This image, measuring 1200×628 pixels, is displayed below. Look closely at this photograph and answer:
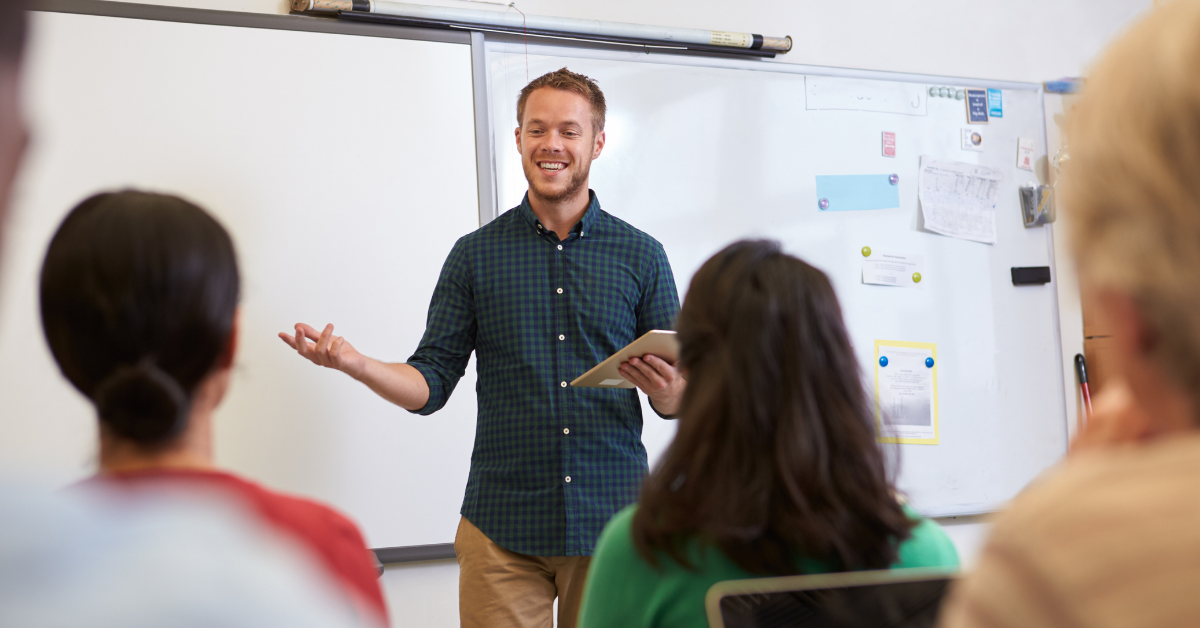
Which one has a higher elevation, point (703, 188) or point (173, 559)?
point (703, 188)

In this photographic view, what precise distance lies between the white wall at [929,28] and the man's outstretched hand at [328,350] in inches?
47.3

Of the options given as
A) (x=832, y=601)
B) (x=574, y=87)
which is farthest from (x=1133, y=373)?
(x=574, y=87)

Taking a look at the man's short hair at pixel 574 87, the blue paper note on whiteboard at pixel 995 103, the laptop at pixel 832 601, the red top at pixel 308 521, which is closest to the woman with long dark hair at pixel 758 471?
the laptop at pixel 832 601

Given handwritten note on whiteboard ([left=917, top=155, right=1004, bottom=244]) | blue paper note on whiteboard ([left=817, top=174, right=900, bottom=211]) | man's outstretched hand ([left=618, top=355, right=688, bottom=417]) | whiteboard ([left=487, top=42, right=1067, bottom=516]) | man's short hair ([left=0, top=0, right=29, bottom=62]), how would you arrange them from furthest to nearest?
handwritten note on whiteboard ([left=917, top=155, right=1004, bottom=244]) → blue paper note on whiteboard ([left=817, top=174, right=900, bottom=211]) → whiteboard ([left=487, top=42, right=1067, bottom=516]) → man's outstretched hand ([left=618, top=355, right=688, bottom=417]) → man's short hair ([left=0, top=0, right=29, bottom=62])

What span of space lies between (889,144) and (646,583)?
2.53m

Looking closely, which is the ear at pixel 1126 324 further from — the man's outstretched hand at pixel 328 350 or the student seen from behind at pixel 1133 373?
the man's outstretched hand at pixel 328 350

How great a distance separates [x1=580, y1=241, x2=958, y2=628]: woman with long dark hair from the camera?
91 centimetres

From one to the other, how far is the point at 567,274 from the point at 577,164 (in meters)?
0.27

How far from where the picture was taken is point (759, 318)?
3.23 ft

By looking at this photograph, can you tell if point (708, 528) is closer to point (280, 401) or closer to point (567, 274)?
point (567, 274)

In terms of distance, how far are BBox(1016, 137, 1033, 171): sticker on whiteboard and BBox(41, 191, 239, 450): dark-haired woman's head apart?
3.13m

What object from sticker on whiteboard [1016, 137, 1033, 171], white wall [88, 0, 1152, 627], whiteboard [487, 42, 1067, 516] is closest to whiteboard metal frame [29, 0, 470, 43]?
white wall [88, 0, 1152, 627]

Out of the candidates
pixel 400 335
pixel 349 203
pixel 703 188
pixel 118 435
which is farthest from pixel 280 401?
pixel 118 435

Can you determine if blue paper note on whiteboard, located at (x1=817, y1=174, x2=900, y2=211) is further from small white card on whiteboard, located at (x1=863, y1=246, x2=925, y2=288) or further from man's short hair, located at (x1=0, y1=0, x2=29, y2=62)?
man's short hair, located at (x1=0, y1=0, x2=29, y2=62)
